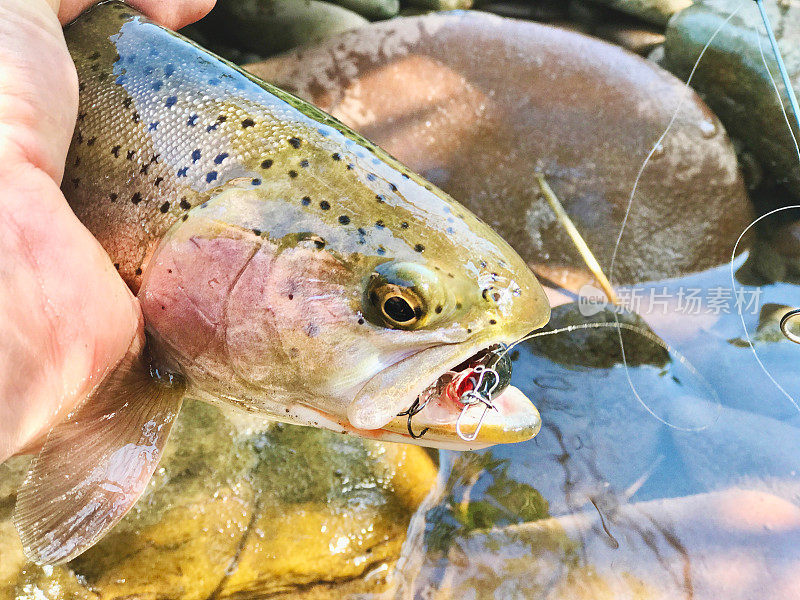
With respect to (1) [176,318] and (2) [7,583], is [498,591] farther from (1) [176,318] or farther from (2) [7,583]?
(2) [7,583]

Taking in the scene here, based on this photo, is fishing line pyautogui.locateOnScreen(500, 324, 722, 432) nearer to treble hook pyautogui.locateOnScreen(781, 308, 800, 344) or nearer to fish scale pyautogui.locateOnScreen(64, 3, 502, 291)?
treble hook pyautogui.locateOnScreen(781, 308, 800, 344)

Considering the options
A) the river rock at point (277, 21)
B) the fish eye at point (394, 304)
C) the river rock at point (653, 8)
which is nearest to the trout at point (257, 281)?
→ the fish eye at point (394, 304)

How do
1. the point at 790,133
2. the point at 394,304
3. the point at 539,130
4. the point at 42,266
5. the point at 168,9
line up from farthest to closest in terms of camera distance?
the point at 790,133, the point at 539,130, the point at 168,9, the point at 394,304, the point at 42,266

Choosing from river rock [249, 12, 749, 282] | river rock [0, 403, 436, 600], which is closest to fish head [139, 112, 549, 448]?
river rock [0, 403, 436, 600]

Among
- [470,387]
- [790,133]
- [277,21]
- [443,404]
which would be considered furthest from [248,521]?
[790,133]

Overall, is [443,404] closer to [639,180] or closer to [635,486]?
[635,486]

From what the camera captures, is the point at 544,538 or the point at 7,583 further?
the point at 544,538

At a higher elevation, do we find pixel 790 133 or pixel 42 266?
pixel 42 266

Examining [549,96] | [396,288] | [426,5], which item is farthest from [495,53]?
[396,288]
